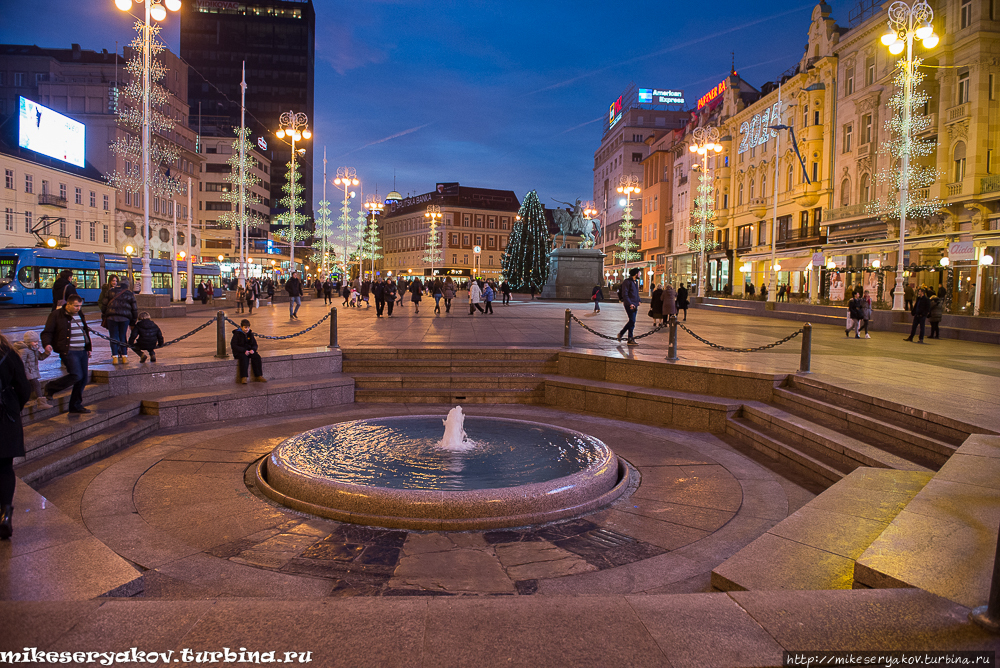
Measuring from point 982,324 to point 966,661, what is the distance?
20.0 m

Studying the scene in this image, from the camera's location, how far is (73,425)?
280 inches

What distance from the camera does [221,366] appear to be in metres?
10.3

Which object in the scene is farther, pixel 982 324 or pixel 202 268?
pixel 202 268

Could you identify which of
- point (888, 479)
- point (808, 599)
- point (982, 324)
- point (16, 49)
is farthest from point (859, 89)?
point (16, 49)

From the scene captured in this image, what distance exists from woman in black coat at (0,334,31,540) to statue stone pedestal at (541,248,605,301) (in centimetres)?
3559

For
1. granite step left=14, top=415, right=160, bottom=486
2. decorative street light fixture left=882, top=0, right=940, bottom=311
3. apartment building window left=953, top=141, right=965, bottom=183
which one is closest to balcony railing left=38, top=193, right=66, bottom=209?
granite step left=14, top=415, right=160, bottom=486

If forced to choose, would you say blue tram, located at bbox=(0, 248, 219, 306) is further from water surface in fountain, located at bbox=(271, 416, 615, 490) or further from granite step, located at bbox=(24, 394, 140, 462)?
water surface in fountain, located at bbox=(271, 416, 615, 490)

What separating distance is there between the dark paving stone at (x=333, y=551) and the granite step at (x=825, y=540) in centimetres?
269

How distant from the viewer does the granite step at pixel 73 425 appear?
6.46 metres

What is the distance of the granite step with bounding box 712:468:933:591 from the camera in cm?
373

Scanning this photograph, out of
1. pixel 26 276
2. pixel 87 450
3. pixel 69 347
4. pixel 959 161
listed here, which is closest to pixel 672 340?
pixel 87 450

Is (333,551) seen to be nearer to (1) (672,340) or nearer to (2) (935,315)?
(1) (672,340)

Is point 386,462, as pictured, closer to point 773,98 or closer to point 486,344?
point 486,344

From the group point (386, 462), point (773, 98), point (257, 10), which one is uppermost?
point (257, 10)
